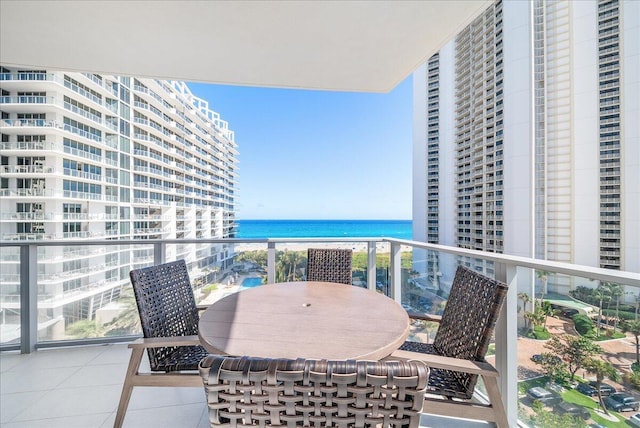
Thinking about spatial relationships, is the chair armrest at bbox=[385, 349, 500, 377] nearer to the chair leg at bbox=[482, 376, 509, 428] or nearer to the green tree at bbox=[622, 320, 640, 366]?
the chair leg at bbox=[482, 376, 509, 428]

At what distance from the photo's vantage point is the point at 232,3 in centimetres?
201

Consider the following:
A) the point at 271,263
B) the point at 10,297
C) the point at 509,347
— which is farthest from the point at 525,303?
the point at 10,297

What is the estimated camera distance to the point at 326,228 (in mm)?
36156

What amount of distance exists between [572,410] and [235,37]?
341cm

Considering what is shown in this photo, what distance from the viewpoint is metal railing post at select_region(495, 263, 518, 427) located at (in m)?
1.75

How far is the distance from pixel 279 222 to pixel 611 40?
34678 mm

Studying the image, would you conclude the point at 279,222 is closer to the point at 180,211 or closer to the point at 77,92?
the point at 180,211

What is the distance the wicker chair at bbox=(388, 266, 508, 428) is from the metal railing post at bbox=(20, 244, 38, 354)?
12.0 ft

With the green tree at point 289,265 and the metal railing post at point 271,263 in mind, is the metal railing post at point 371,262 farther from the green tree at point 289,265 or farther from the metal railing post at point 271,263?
the metal railing post at point 271,263

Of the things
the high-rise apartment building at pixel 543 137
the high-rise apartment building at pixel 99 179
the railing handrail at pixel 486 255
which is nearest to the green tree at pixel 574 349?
the railing handrail at pixel 486 255

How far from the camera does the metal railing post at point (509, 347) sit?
1.75 meters

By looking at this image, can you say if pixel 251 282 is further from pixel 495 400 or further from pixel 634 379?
pixel 634 379

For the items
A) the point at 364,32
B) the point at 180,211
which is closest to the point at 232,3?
the point at 364,32

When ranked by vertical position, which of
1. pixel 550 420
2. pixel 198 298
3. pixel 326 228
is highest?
pixel 198 298
